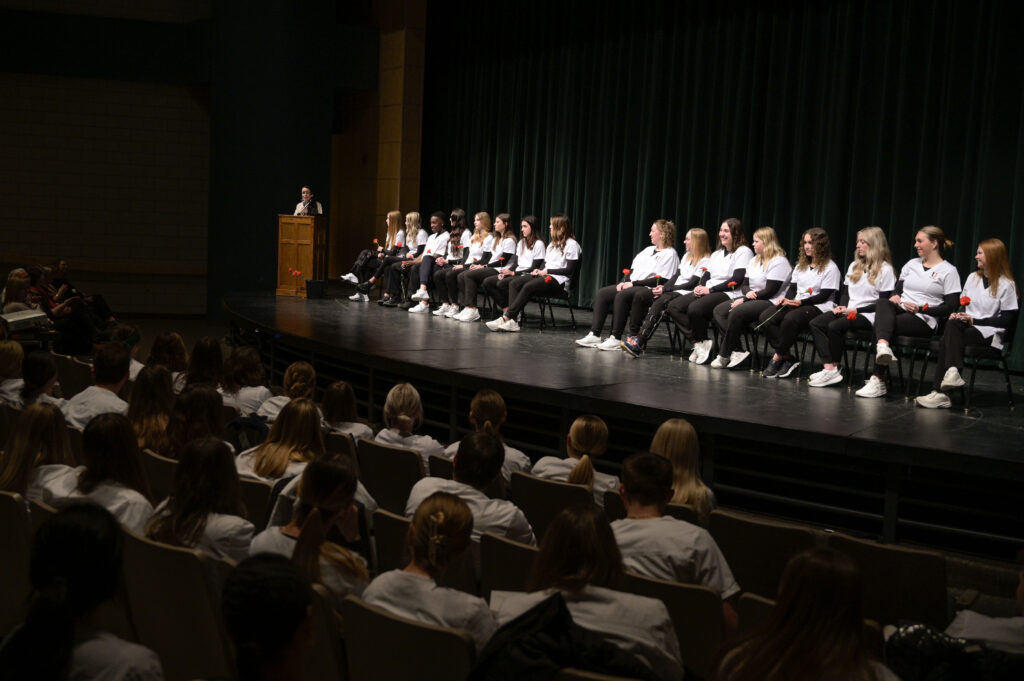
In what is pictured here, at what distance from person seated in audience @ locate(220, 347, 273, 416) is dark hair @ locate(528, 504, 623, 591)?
2729mm

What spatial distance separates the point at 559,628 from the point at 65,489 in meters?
1.74

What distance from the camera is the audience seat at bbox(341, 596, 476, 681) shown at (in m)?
1.88

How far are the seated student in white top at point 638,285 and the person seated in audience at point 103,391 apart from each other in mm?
3920

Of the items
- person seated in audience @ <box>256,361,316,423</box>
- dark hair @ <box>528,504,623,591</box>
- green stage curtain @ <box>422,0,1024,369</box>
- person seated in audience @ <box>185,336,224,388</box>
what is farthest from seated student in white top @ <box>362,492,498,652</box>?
green stage curtain @ <box>422,0,1024,369</box>

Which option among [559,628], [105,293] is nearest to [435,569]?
[559,628]

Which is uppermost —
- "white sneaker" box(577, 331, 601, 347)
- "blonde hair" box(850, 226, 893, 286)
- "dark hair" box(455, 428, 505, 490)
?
"blonde hair" box(850, 226, 893, 286)

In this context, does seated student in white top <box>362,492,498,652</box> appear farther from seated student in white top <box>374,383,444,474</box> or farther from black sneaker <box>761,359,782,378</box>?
black sneaker <box>761,359,782,378</box>

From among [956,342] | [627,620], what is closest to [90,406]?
[627,620]

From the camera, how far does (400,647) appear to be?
76.4 inches

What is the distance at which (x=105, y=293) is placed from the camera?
13.0m

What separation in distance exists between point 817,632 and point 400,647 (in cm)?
80

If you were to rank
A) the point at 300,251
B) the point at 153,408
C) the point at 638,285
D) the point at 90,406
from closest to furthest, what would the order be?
the point at 153,408, the point at 90,406, the point at 638,285, the point at 300,251

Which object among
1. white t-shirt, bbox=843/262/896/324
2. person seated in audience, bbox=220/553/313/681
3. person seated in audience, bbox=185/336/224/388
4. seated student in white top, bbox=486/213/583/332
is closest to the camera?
person seated in audience, bbox=220/553/313/681

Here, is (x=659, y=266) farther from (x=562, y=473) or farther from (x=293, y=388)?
(x=562, y=473)
